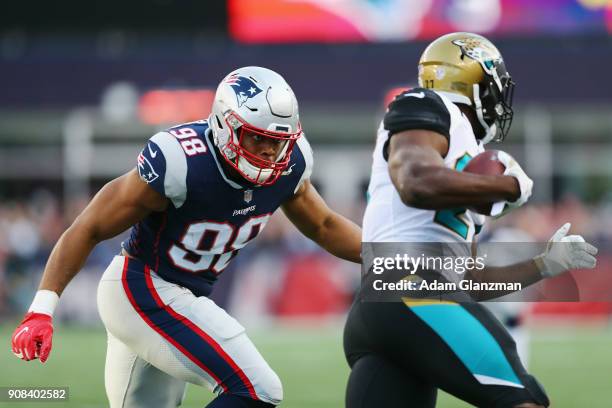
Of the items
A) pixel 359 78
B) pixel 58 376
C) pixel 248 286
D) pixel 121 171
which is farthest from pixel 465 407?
pixel 121 171

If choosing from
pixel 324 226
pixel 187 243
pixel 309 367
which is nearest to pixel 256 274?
pixel 309 367

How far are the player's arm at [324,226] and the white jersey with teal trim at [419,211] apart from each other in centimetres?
93

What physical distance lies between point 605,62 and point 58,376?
1034 centimetres

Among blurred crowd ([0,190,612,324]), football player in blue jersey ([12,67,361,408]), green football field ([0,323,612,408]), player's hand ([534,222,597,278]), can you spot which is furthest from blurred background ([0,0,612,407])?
player's hand ([534,222,597,278])

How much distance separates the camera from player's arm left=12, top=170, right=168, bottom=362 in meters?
3.81

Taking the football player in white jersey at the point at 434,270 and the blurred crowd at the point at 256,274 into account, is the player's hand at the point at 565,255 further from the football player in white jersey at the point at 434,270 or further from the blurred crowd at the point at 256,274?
the blurred crowd at the point at 256,274

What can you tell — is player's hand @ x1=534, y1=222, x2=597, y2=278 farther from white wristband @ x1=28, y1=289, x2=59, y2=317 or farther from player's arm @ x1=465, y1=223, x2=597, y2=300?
white wristband @ x1=28, y1=289, x2=59, y2=317

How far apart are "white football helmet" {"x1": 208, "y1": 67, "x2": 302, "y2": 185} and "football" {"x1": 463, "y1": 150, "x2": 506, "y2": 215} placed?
97 centimetres

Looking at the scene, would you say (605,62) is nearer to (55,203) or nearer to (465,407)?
(55,203)

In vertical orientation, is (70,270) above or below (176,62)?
below

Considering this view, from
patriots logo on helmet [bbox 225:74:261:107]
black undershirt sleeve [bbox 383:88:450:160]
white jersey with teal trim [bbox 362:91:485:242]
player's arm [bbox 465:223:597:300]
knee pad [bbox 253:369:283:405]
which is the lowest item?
knee pad [bbox 253:369:283:405]

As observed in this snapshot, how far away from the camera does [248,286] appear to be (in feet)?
43.6

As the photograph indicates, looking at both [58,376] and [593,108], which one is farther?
[593,108]

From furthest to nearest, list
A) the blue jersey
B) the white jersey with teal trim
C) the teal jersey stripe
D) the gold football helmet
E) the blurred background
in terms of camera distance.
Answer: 1. the blurred background
2. the blue jersey
3. the gold football helmet
4. the white jersey with teal trim
5. the teal jersey stripe
